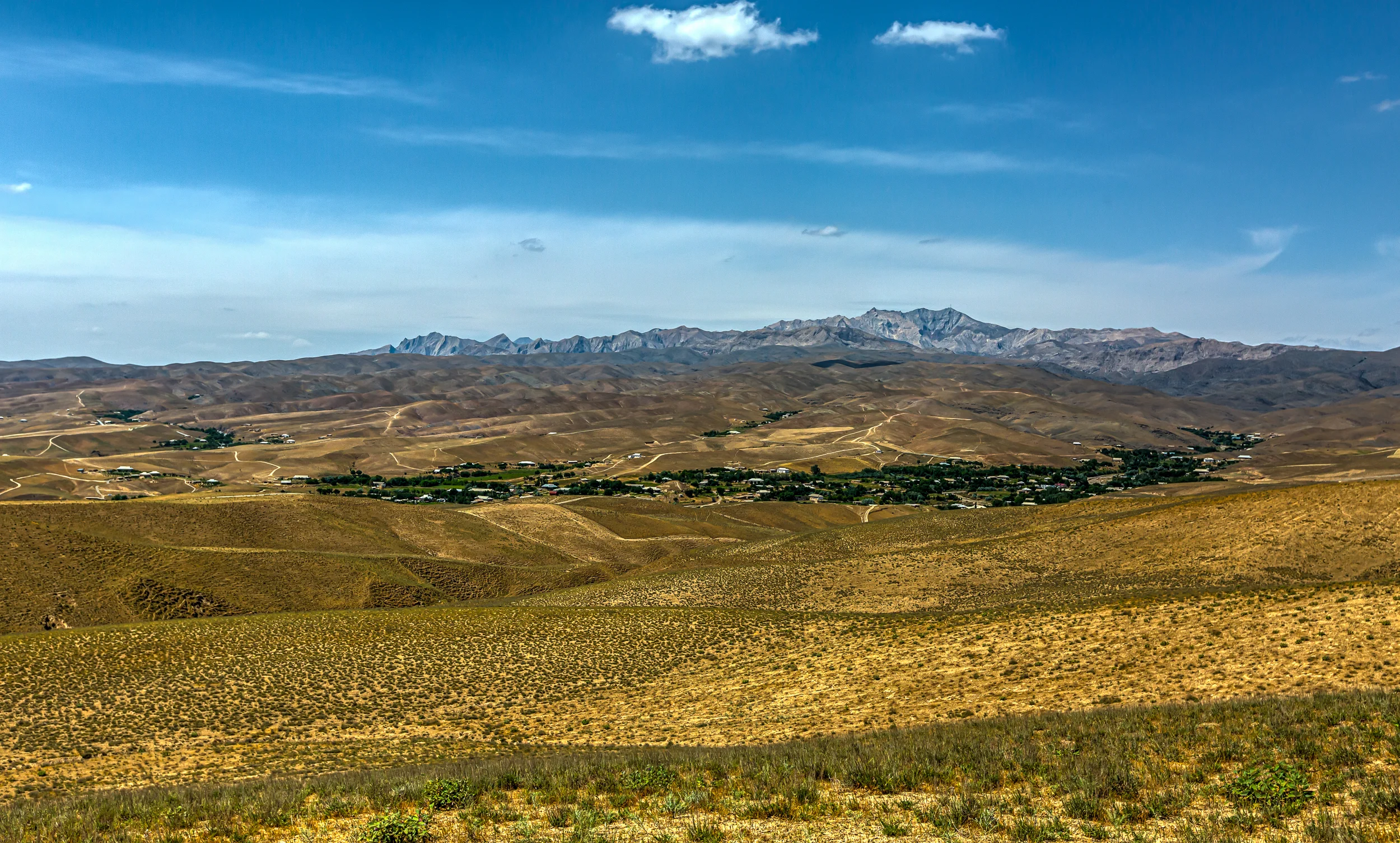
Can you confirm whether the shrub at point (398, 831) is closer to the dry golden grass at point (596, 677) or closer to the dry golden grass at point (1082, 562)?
the dry golden grass at point (596, 677)

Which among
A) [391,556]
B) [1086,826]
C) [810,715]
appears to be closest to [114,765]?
[810,715]

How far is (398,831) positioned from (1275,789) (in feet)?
47.1

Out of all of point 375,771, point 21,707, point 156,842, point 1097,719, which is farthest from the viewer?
point 21,707

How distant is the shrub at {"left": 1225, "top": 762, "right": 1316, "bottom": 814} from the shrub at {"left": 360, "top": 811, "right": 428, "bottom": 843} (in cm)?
1359

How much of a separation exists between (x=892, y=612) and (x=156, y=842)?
4398 centimetres

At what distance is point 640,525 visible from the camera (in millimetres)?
106062

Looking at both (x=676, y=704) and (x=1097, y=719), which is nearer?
(x=1097, y=719)

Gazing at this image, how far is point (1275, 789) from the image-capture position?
13.1m

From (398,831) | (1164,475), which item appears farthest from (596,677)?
(1164,475)

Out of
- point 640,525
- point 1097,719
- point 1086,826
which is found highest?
point 1086,826

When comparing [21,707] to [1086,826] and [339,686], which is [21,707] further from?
[1086,826]

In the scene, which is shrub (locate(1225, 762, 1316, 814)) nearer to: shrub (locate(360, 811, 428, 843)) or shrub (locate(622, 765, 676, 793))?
shrub (locate(622, 765, 676, 793))

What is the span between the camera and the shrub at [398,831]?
13492mm

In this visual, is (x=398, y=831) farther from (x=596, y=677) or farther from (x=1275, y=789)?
(x=596, y=677)
